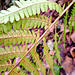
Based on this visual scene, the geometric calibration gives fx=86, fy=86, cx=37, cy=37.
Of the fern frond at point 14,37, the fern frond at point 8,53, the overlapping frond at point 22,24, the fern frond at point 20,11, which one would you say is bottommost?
the fern frond at point 8,53

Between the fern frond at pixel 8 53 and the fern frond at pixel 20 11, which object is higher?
the fern frond at pixel 20 11

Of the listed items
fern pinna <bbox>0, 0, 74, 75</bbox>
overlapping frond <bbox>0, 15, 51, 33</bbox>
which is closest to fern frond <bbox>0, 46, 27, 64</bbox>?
fern pinna <bbox>0, 0, 74, 75</bbox>

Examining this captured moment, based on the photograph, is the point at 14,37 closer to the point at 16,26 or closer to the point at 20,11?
the point at 16,26

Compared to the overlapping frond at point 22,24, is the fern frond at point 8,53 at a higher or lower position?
lower

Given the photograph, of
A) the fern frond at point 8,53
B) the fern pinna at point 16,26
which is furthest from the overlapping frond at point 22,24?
the fern frond at point 8,53

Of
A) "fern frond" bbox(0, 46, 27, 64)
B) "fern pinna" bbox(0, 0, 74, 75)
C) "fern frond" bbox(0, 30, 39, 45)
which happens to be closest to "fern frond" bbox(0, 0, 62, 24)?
"fern pinna" bbox(0, 0, 74, 75)

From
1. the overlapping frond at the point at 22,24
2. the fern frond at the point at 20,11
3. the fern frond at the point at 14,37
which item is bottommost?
the fern frond at the point at 14,37

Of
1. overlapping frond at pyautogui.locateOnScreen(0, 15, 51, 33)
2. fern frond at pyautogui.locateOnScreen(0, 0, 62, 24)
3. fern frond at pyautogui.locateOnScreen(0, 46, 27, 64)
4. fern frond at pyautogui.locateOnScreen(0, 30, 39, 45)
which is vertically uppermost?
fern frond at pyautogui.locateOnScreen(0, 0, 62, 24)

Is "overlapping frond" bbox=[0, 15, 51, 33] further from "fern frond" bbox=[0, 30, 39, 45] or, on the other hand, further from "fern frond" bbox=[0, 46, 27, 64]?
"fern frond" bbox=[0, 46, 27, 64]

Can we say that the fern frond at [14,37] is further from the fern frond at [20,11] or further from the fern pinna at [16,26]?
the fern frond at [20,11]

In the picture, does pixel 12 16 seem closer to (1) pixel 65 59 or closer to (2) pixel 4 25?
(2) pixel 4 25

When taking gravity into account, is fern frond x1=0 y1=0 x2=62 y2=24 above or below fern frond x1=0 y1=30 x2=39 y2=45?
above
